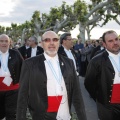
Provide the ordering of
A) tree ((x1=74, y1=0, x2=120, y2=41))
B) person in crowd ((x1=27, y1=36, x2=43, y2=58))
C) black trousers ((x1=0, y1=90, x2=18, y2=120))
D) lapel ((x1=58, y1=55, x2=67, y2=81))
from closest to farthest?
lapel ((x1=58, y1=55, x2=67, y2=81)), black trousers ((x1=0, y1=90, x2=18, y2=120)), person in crowd ((x1=27, y1=36, x2=43, y2=58)), tree ((x1=74, y1=0, x2=120, y2=41))

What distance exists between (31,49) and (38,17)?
44316mm

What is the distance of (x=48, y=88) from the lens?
3.96 meters

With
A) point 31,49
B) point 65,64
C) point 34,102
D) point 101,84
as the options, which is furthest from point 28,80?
point 31,49

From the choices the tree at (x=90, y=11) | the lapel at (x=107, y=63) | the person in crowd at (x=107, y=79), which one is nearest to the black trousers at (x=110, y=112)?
the person in crowd at (x=107, y=79)

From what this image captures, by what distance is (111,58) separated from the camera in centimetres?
491

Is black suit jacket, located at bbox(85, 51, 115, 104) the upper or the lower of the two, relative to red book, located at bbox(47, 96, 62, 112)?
upper

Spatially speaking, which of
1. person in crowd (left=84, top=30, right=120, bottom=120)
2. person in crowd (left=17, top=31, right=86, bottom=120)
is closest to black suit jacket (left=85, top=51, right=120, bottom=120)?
person in crowd (left=84, top=30, right=120, bottom=120)

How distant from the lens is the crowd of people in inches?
154

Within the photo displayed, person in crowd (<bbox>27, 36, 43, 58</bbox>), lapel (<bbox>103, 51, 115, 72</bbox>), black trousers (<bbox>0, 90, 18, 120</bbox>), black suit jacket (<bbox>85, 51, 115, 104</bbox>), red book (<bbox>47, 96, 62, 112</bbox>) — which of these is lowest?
Result: black trousers (<bbox>0, 90, 18, 120</bbox>)

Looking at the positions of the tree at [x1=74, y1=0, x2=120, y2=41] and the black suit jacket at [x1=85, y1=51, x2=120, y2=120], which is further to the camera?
the tree at [x1=74, y1=0, x2=120, y2=41]

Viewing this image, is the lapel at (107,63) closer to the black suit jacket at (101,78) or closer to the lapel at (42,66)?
the black suit jacket at (101,78)

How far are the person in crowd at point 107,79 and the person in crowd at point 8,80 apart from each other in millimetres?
1710

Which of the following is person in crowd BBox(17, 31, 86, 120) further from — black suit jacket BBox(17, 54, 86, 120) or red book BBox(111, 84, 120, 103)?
Answer: red book BBox(111, 84, 120, 103)

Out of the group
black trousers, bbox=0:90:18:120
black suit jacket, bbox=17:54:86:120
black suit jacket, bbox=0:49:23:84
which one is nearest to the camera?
black suit jacket, bbox=17:54:86:120
